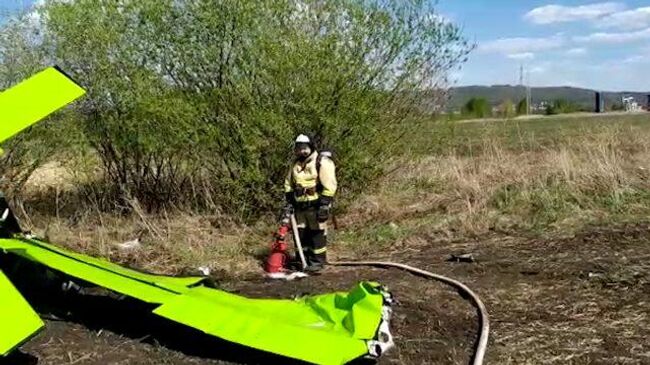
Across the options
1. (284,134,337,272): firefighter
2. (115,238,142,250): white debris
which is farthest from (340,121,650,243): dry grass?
(115,238,142,250): white debris

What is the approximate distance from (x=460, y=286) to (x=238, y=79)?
13.8ft

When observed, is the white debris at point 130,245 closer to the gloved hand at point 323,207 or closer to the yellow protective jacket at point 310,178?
the yellow protective jacket at point 310,178

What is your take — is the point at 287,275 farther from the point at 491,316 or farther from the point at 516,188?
the point at 516,188

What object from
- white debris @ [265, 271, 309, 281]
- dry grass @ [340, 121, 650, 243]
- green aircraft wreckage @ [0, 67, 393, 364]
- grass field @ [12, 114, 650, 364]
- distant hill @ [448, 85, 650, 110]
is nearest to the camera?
green aircraft wreckage @ [0, 67, 393, 364]

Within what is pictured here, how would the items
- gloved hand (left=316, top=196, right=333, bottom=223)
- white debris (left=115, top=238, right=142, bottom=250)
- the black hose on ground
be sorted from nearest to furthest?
1. the black hose on ground
2. gloved hand (left=316, top=196, right=333, bottom=223)
3. white debris (left=115, top=238, right=142, bottom=250)

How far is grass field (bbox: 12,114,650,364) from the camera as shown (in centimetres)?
510

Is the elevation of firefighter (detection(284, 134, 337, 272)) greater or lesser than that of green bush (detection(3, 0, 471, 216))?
lesser

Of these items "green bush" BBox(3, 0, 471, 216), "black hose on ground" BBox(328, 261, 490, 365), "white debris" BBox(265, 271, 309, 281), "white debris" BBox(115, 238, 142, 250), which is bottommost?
"white debris" BBox(265, 271, 309, 281)

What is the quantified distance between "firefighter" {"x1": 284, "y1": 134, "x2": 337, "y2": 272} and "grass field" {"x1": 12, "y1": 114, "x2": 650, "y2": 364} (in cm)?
53

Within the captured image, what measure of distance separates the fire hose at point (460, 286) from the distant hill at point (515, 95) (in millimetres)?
4001

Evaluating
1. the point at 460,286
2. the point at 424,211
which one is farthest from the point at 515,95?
the point at 460,286

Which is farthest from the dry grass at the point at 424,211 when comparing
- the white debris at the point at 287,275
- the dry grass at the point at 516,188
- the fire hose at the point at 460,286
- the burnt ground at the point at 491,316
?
the burnt ground at the point at 491,316

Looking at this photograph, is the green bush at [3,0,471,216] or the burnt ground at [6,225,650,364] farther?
the green bush at [3,0,471,216]

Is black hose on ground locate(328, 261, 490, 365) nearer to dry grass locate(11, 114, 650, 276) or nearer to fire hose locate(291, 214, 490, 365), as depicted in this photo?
fire hose locate(291, 214, 490, 365)
